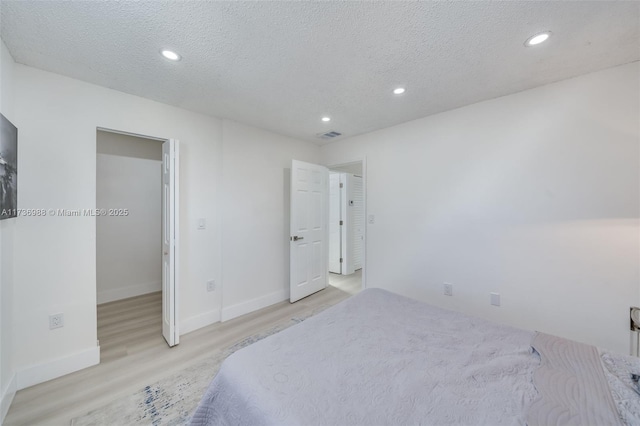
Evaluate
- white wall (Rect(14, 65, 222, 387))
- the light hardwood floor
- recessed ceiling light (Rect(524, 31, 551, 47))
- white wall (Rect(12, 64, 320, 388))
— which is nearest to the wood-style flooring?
the light hardwood floor

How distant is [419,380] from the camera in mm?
1076

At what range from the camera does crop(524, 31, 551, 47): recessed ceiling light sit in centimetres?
156

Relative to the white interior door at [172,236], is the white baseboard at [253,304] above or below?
below

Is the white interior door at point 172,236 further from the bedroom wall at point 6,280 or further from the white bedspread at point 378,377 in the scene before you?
the white bedspread at point 378,377

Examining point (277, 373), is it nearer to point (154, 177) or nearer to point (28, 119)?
point (28, 119)

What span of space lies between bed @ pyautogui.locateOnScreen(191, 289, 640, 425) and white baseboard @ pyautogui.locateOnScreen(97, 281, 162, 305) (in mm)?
3544

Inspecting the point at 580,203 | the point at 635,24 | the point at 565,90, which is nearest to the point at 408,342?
the point at 580,203

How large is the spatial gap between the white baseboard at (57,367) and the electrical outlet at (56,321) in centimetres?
27

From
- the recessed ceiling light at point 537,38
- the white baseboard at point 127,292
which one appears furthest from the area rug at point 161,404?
the recessed ceiling light at point 537,38

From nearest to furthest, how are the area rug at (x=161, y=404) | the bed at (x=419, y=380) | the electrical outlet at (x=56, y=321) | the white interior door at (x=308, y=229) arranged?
the bed at (x=419, y=380), the area rug at (x=161, y=404), the electrical outlet at (x=56, y=321), the white interior door at (x=308, y=229)

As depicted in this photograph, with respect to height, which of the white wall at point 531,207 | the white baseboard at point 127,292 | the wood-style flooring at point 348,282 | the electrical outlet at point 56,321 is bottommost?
the wood-style flooring at point 348,282

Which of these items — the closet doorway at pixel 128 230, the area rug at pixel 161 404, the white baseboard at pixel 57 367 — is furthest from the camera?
the closet doorway at pixel 128 230

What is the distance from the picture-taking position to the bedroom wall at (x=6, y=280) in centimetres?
162

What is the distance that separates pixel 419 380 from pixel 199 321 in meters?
2.57
